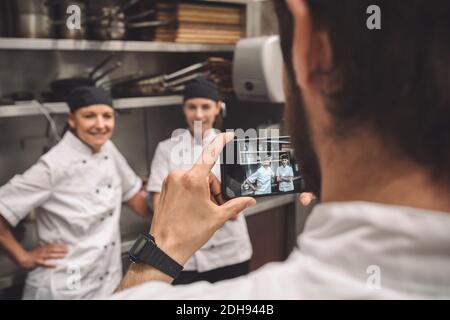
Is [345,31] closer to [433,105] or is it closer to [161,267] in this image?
[433,105]

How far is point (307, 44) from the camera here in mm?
357

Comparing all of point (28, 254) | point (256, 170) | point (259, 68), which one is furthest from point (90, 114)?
point (256, 170)

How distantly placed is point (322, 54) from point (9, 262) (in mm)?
1764

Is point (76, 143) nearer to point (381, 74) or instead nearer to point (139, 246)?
point (139, 246)

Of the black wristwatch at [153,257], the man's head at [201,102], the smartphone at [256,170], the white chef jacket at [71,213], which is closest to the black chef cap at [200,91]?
the man's head at [201,102]

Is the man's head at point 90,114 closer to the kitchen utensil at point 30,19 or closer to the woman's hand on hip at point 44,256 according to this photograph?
the kitchen utensil at point 30,19

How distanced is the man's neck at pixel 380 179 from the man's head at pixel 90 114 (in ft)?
4.48

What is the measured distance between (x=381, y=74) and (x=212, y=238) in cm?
163

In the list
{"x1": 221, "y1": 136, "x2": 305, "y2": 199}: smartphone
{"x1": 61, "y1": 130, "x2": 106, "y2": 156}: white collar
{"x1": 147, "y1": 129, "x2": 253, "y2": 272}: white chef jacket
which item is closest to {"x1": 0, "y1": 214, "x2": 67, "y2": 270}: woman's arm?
{"x1": 61, "y1": 130, "x2": 106, "y2": 156}: white collar

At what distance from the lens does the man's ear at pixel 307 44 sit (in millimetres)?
353

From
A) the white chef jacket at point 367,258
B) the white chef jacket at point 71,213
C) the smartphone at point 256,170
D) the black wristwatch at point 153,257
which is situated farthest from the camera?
the white chef jacket at point 71,213
